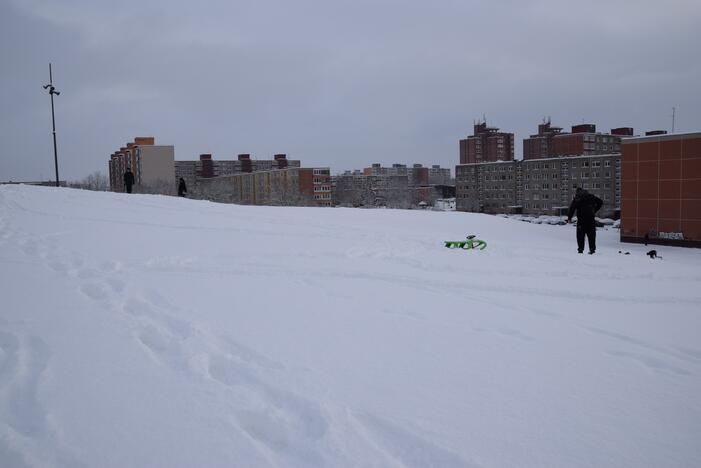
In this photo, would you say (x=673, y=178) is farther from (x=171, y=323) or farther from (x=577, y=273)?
(x=171, y=323)

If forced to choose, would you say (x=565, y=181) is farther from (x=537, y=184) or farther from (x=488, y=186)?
(x=488, y=186)

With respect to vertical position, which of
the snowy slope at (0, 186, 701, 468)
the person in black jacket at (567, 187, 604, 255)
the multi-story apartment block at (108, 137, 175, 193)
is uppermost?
the multi-story apartment block at (108, 137, 175, 193)

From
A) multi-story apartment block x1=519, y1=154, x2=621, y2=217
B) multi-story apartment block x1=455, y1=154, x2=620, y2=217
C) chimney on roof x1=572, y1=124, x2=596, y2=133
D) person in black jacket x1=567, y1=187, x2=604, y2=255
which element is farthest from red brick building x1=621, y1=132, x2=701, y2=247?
chimney on roof x1=572, y1=124, x2=596, y2=133

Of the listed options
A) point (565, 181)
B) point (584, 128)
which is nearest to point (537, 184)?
point (565, 181)

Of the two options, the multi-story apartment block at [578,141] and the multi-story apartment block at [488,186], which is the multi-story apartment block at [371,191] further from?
the multi-story apartment block at [578,141]

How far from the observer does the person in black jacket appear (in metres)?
13.7

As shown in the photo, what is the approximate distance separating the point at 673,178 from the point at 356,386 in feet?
68.7

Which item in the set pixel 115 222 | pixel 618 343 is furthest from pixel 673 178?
pixel 115 222

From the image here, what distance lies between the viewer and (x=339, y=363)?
15.5ft

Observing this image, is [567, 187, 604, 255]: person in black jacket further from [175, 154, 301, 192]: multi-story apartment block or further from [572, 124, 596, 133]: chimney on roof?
[175, 154, 301, 192]: multi-story apartment block

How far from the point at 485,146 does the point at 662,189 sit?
107359 millimetres

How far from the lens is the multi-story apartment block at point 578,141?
9462cm

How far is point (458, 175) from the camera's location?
102 meters

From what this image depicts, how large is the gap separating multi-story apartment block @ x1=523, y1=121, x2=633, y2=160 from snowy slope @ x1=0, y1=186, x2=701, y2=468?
9335 cm
